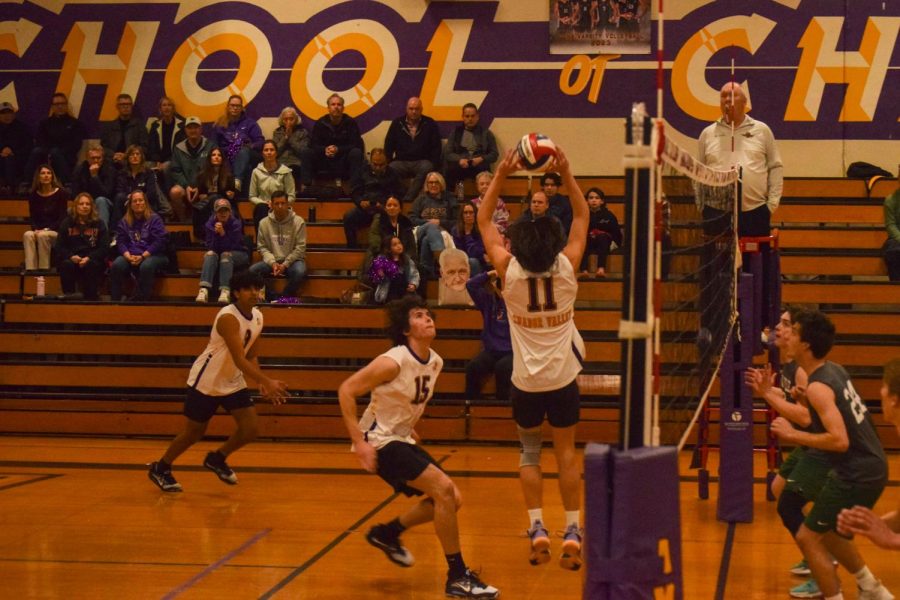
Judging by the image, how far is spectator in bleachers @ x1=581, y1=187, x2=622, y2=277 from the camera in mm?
14180

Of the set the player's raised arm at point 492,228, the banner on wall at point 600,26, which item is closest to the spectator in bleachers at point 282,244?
the banner on wall at point 600,26

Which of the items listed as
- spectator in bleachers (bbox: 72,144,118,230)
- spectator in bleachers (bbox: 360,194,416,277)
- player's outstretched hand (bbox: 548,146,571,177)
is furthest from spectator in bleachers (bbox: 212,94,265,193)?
player's outstretched hand (bbox: 548,146,571,177)

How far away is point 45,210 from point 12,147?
226 centimetres

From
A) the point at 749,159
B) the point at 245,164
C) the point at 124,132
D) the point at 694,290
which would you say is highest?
the point at 124,132

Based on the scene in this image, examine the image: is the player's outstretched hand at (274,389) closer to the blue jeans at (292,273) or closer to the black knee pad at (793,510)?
the black knee pad at (793,510)

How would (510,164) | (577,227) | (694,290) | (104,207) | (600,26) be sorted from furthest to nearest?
(600,26)
(104,207)
(694,290)
(577,227)
(510,164)

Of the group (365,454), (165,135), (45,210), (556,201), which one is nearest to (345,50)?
(165,135)

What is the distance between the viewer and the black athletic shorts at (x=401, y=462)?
664 cm

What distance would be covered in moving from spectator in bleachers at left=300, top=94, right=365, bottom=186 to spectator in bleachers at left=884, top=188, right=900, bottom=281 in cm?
698

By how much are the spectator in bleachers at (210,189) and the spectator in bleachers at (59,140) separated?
2.50 m

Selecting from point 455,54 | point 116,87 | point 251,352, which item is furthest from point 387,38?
point 251,352

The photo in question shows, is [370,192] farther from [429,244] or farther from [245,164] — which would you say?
[245,164]

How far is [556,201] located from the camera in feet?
47.6

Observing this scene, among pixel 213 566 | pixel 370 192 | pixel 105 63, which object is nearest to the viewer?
pixel 213 566
